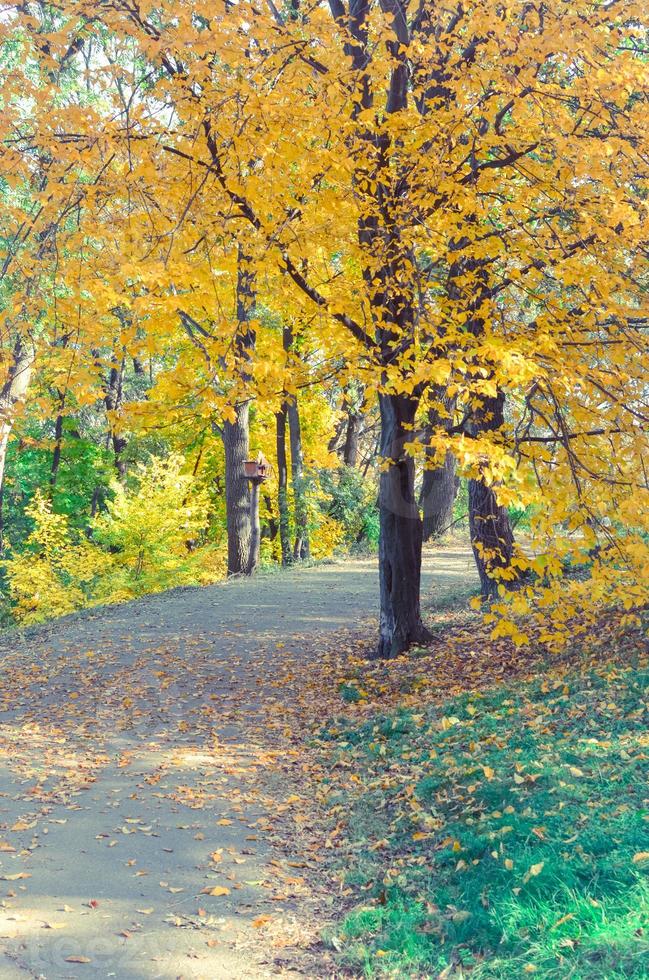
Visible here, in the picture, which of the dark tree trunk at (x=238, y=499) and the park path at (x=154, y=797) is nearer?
the park path at (x=154, y=797)

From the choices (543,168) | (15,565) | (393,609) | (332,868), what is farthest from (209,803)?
(15,565)

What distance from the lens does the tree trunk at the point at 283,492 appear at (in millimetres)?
20500

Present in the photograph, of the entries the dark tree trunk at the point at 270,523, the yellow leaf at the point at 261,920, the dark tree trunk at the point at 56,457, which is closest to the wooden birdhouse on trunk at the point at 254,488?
the dark tree trunk at the point at 270,523

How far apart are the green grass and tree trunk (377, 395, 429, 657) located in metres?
2.44

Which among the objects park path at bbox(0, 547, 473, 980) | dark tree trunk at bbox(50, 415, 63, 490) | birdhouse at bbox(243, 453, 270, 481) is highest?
dark tree trunk at bbox(50, 415, 63, 490)

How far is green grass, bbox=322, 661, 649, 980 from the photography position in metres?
3.37

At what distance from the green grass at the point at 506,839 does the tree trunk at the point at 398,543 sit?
2443 millimetres

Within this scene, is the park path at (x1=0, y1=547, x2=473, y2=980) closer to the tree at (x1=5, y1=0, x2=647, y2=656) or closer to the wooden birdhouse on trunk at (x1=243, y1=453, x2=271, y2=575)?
the tree at (x1=5, y1=0, x2=647, y2=656)

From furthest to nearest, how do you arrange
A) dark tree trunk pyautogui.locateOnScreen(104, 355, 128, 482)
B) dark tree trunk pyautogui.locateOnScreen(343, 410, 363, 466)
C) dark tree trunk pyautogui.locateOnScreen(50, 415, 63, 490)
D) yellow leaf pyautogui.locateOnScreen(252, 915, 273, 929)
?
dark tree trunk pyautogui.locateOnScreen(343, 410, 363, 466), dark tree trunk pyautogui.locateOnScreen(50, 415, 63, 490), dark tree trunk pyautogui.locateOnScreen(104, 355, 128, 482), yellow leaf pyautogui.locateOnScreen(252, 915, 273, 929)

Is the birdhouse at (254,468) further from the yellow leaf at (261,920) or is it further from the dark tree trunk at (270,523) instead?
the yellow leaf at (261,920)

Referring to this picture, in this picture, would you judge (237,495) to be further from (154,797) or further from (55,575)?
(154,797)

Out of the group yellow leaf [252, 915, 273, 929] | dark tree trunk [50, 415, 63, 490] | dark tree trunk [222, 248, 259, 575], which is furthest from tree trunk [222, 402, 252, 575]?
yellow leaf [252, 915, 273, 929]

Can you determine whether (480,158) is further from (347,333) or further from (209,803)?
(209,803)

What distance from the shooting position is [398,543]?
29.4 ft
